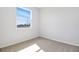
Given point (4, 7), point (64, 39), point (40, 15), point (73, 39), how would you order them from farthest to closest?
point (40, 15), point (64, 39), point (73, 39), point (4, 7)

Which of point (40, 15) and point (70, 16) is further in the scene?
point (40, 15)

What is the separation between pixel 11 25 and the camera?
3.24 meters

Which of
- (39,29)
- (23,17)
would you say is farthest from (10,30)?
(39,29)

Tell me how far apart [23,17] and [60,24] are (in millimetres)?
2067

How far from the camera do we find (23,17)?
3996mm

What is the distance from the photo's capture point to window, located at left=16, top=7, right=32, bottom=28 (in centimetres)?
362

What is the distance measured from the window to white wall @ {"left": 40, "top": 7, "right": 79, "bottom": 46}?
3.22 ft

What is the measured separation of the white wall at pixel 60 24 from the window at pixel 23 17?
98 cm

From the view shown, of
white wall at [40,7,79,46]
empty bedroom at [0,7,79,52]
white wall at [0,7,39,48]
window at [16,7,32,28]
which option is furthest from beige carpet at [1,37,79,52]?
window at [16,7,32,28]

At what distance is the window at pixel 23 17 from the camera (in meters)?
3.62
